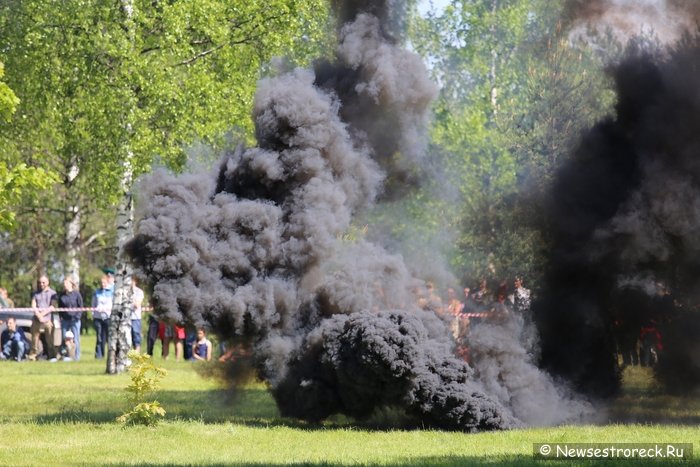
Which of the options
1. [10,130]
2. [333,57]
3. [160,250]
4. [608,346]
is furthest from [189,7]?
[608,346]

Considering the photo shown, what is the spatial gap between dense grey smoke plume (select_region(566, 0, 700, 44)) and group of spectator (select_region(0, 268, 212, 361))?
57.0ft

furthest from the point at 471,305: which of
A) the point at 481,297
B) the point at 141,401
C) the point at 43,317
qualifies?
the point at 43,317

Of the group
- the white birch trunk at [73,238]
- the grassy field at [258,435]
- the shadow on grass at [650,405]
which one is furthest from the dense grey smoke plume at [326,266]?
the white birch trunk at [73,238]

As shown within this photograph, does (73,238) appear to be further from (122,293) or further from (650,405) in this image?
(650,405)

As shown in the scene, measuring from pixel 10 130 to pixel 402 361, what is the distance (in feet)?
52.5

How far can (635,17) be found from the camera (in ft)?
68.8

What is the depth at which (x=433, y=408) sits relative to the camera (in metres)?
17.7

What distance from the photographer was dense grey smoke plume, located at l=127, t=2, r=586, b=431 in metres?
17.5

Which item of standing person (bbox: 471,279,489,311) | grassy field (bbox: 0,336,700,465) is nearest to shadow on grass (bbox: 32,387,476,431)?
grassy field (bbox: 0,336,700,465)

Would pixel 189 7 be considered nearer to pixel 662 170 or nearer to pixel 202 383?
pixel 202 383

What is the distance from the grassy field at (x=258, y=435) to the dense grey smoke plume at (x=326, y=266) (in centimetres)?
72

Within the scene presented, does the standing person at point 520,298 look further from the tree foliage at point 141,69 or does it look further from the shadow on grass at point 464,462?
the tree foliage at point 141,69

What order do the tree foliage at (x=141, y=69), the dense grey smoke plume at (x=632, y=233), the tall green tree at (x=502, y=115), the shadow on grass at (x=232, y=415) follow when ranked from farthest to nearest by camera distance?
the tree foliage at (x=141, y=69), the tall green tree at (x=502, y=115), the dense grey smoke plume at (x=632, y=233), the shadow on grass at (x=232, y=415)

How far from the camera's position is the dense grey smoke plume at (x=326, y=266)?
57.3ft
